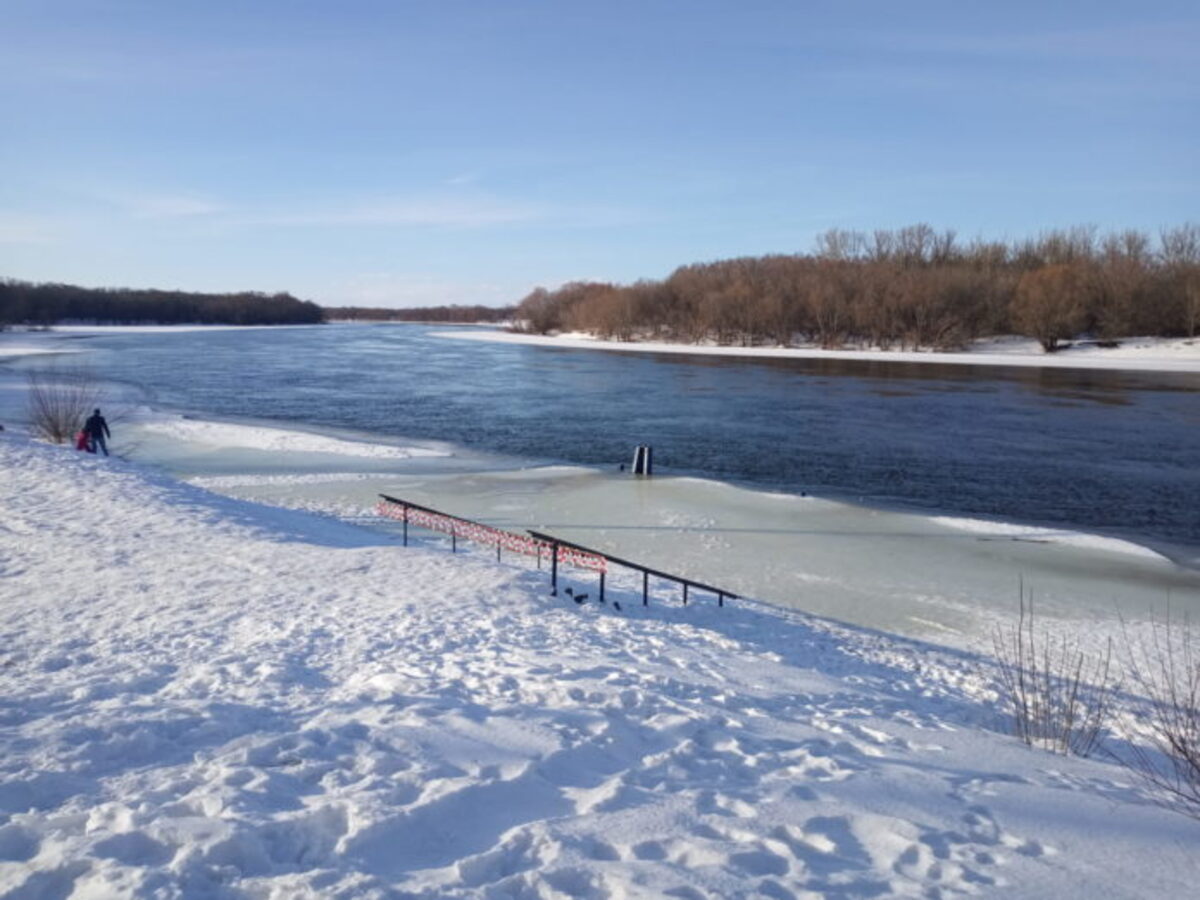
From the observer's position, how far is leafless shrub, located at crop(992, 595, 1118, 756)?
6574 mm

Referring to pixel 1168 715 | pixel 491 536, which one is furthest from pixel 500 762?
pixel 491 536

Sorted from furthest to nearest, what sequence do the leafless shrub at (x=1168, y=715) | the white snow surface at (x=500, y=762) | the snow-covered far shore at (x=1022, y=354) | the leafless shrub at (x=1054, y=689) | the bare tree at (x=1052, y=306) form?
the bare tree at (x=1052, y=306)
the snow-covered far shore at (x=1022, y=354)
the leafless shrub at (x=1054, y=689)
the leafless shrub at (x=1168, y=715)
the white snow surface at (x=500, y=762)

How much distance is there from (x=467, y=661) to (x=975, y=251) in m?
124

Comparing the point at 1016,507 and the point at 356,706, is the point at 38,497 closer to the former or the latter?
the point at 356,706

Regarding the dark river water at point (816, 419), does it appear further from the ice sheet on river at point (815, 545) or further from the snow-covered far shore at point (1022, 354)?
the snow-covered far shore at point (1022, 354)

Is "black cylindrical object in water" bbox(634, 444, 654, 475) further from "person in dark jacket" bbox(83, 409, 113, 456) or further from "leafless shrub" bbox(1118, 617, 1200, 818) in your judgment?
"person in dark jacket" bbox(83, 409, 113, 456)

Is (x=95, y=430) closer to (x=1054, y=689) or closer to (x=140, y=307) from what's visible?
(x=1054, y=689)

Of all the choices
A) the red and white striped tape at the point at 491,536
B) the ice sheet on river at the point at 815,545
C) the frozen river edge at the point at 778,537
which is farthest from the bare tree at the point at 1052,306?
the red and white striped tape at the point at 491,536

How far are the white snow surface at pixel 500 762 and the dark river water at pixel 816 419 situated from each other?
39.9 feet

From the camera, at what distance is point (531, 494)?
1822 centimetres

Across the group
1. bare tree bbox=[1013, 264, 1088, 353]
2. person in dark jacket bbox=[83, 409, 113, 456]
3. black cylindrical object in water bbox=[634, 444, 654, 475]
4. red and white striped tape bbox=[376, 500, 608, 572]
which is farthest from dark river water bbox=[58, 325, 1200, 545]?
bare tree bbox=[1013, 264, 1088, 353]

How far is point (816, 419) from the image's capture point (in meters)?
32.0

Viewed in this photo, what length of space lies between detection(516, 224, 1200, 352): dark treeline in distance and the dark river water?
1879 centimetres

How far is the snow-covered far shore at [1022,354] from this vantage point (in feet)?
208
